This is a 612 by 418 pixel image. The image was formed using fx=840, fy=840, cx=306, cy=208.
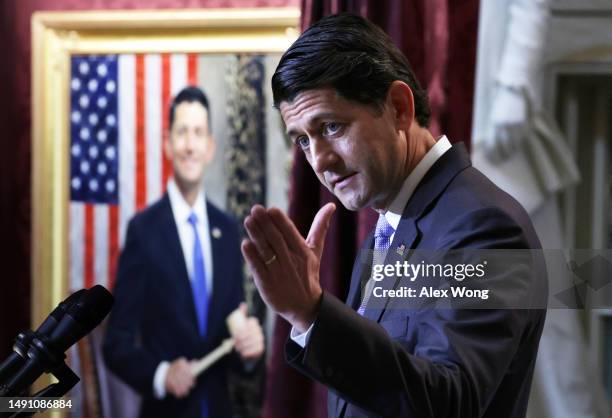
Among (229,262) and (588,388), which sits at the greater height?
(229,262)

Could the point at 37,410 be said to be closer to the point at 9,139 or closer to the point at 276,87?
the point at 276,87

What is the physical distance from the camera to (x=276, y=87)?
1441mm

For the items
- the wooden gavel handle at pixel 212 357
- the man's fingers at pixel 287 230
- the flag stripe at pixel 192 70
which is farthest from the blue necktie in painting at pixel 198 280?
the man's fingers at pixel 287 230

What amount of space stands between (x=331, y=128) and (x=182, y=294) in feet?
5.91

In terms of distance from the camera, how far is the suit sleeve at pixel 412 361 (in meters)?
1.01

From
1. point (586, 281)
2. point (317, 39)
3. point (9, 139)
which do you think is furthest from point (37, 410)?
point (9, 139)

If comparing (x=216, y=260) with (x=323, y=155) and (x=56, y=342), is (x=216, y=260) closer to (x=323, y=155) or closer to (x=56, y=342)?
(x=323, y=155)

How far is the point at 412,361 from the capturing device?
3.37ft

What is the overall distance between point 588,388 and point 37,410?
213 cm

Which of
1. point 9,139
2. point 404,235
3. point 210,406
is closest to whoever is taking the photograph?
point 404,235

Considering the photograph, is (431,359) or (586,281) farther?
(586,281)

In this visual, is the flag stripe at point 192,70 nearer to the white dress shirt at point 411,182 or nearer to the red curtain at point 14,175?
the red curtain at point 14,175

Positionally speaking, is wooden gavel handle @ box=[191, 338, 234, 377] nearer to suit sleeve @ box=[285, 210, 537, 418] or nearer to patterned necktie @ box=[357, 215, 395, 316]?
patterned necktie @ box=[357, 215, 395, 316]

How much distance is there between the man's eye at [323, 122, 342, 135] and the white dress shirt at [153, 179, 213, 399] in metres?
1.72
